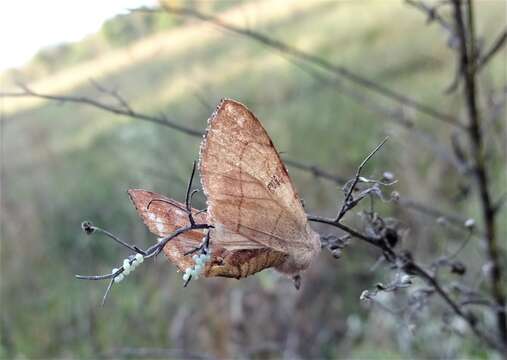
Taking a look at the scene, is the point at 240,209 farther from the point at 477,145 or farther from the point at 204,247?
the point at 477,145

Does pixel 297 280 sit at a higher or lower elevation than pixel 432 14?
lower

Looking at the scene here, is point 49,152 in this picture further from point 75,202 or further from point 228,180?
point 228,180

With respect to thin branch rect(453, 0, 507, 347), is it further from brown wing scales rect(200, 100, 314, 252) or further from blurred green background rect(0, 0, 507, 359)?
blurred green background rect(0, 0, 507, 359)

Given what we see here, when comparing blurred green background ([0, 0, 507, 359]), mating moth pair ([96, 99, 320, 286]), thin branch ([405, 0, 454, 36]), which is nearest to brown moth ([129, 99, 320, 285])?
mating moth pair ([96, 99, 320, 286])

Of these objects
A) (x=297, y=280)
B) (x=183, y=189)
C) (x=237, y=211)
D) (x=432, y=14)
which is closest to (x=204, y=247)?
(x=237, y=211)

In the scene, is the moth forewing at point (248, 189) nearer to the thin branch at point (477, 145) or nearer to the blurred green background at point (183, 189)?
the thin branch at point (477, 145)

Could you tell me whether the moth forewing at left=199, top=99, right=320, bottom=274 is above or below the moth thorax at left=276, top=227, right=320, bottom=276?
above

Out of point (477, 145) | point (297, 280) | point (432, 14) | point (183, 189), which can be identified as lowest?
point (297, 280)
